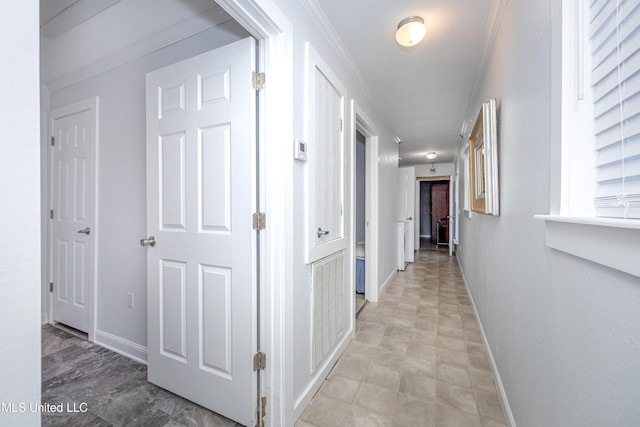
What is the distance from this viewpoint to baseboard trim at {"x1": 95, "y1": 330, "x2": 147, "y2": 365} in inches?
79.4

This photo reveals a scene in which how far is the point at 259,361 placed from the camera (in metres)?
1.38

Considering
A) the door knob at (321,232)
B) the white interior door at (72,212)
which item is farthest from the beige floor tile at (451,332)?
the white interior door at (72,212)

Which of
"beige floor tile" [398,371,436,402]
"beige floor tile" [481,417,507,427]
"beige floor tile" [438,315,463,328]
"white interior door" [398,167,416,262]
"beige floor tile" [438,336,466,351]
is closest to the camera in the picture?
"beige floor tile" [481,417,507,427]

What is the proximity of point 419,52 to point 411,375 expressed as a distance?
2.54 metres

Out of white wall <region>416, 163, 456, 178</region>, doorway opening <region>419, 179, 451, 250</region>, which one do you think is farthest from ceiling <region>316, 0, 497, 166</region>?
doorway opening <region>419, 179, 451, 250</region>

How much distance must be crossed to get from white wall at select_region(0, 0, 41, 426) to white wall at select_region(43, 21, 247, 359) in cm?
162

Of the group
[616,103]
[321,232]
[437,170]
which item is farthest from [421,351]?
[437,170]

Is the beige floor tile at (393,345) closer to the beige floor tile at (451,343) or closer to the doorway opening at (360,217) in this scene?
the beige floor tile at (451,343)

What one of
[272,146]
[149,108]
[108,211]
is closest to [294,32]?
[272,146]

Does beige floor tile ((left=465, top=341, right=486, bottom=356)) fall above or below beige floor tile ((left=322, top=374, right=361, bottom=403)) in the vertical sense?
above

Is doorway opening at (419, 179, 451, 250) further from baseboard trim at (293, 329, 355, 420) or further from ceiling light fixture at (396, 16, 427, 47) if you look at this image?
ceiling light fixture at (396, 16, 427, 47)

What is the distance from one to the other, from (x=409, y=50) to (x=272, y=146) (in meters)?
1.62

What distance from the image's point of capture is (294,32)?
4.71ft

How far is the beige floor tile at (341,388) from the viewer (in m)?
1.67
